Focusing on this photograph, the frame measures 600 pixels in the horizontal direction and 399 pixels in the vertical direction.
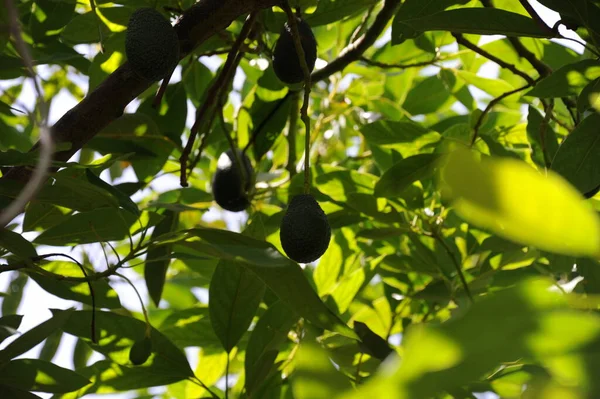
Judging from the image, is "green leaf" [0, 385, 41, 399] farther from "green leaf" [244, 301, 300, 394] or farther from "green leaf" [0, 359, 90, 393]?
"green leaf" [244, 301, 300, 394]

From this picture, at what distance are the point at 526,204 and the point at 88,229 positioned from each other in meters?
0.91

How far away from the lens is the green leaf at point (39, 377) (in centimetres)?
95

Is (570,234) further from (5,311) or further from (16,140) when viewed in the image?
(5,311)

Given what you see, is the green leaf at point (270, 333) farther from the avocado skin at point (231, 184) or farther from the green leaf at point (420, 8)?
the green leaf at point (420, 8)

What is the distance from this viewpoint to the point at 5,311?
183 centimetres

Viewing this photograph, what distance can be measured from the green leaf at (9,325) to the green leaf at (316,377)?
619 mm

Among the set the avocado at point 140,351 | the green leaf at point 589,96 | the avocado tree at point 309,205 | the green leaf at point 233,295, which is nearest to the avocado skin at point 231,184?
the avocado tree at point 309,205

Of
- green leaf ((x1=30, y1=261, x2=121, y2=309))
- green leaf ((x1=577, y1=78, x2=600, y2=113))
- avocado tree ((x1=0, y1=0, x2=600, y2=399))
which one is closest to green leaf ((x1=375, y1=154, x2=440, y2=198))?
avocado tree ((x1=0, y1=0, x2=600, y2=399))

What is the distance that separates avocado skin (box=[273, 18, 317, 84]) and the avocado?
419 mm

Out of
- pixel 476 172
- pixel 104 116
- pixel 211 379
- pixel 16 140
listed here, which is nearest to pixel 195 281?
pixel 211 379

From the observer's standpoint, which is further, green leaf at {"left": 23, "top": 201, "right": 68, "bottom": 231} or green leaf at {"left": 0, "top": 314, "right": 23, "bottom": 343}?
green leaf at {"left": 23, "top": 201, "right": 68, "bottom": 231}

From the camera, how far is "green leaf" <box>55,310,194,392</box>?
113 centimetres

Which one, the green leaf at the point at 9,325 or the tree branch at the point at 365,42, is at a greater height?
the tree branch at the point at 365,42

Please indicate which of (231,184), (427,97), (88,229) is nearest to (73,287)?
(88,229)
